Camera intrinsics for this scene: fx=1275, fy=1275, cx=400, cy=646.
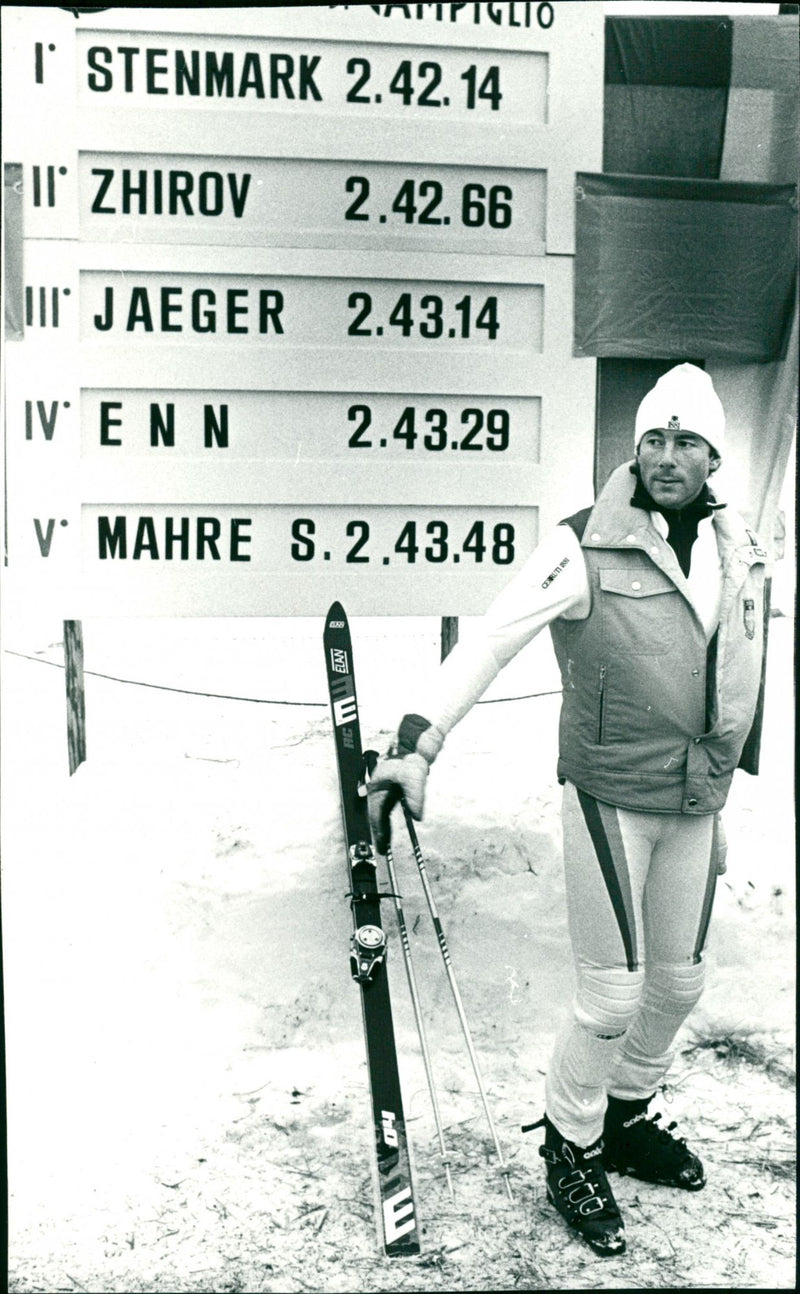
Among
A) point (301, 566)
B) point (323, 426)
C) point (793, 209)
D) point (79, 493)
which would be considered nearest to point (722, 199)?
point (793, 209)

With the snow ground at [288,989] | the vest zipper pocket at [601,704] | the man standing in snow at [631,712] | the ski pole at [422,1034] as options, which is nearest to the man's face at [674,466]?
the man standing in snow at [631,712]

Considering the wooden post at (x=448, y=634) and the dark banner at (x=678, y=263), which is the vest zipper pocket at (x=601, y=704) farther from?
the dark banner at (x=678, y=263)

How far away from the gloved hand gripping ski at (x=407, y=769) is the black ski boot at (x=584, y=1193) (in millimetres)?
1033

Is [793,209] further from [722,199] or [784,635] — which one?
[784,635]

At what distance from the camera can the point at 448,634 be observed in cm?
377

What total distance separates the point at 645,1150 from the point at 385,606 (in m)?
1.71

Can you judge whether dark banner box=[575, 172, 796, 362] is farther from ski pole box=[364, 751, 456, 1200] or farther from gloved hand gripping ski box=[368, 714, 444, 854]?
ski pole box=[364, 751, 456, 1200]

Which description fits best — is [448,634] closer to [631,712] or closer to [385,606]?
[385,606]

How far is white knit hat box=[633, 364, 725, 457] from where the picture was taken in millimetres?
3305

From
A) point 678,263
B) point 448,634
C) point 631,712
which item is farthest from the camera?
point 448,634

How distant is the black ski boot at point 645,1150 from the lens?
11.8 ft

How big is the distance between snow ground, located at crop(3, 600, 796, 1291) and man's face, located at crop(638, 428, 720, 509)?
2.11 feet

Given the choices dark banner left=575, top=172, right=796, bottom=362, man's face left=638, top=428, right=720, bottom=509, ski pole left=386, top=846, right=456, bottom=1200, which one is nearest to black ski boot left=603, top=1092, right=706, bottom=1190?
ski pole left=386, top=846, right=456, bottom=1200

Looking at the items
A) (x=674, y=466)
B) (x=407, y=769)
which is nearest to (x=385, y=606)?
(x=407, y=769)
